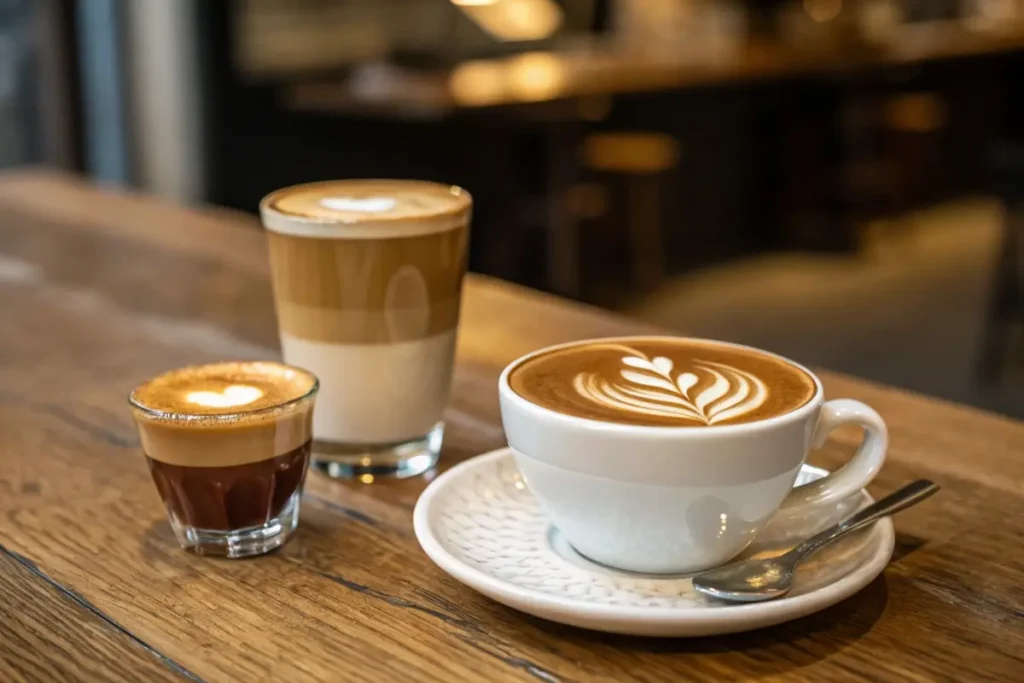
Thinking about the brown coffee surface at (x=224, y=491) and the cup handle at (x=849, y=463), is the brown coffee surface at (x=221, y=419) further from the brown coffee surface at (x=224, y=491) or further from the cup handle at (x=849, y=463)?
the cup handle at (x=849, y=463)

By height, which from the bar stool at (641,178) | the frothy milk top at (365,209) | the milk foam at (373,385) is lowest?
the bar stool at (641,178)

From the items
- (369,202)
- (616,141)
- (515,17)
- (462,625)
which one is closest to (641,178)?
(616,141)

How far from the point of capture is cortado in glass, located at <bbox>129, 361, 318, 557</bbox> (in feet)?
2.16

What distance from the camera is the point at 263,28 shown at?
4172 mm

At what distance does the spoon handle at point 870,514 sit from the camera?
63 cm

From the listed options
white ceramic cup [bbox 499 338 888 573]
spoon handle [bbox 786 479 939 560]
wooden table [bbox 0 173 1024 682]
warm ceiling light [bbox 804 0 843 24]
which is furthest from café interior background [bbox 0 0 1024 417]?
white ceramic cup [bbox 499 338 888 573]

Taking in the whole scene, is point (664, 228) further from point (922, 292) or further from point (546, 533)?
point (546, 533)

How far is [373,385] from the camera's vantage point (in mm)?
790

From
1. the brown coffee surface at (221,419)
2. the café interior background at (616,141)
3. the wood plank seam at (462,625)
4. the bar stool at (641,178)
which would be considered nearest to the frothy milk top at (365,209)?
the brown coffee surface at (221,419)

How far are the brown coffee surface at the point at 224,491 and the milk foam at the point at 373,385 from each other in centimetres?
11

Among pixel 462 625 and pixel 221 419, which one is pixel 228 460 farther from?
pixel 462 625

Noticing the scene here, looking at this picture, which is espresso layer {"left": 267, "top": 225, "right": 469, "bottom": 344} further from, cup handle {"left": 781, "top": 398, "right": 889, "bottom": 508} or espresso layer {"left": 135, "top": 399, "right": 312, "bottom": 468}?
cup handle {"left": 781, "top": 398, "right": 889, "bottom": 508}

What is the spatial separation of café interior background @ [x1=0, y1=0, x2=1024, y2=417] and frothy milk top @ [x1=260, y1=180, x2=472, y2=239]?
2.65 metres

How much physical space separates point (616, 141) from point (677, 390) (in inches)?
139
